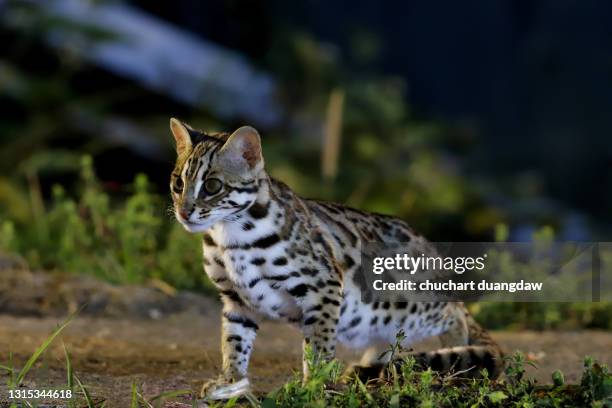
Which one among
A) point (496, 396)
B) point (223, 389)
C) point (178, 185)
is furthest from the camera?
point (178, 185)

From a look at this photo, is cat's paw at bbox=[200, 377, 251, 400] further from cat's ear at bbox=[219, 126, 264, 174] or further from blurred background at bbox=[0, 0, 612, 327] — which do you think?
blurred background at bbox=[0, 0, 612, 327]

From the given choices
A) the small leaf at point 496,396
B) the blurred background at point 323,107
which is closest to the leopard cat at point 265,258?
the small leaf at point 496,396

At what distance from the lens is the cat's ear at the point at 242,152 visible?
4.03m

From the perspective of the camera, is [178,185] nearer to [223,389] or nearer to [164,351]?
[223,389]

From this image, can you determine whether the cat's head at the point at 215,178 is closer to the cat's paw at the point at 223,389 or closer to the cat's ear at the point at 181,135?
the cat's ear at the point at 181,135

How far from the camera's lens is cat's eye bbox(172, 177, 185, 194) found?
13.3 feet

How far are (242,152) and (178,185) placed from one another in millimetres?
278

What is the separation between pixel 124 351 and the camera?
5328mm

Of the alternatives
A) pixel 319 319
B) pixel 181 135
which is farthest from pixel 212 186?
pixel 319 319

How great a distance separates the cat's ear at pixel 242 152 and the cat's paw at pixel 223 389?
0.82 metres

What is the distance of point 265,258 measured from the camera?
4.17m

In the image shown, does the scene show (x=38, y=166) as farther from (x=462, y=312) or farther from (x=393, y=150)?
(x=462, y=312)

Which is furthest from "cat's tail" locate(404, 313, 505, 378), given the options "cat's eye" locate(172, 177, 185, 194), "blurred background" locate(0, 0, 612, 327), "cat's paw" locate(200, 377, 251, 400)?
"blurred background" locate(0, 0, 612, 327)

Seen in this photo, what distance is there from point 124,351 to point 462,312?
5.61 ft
